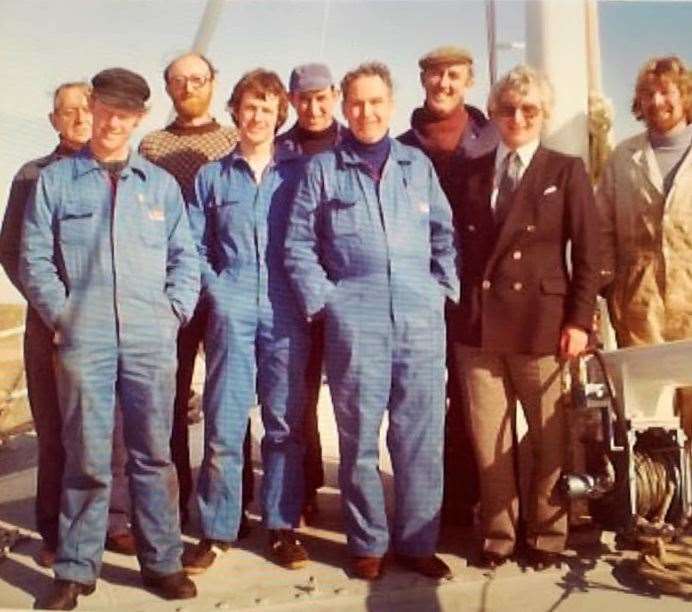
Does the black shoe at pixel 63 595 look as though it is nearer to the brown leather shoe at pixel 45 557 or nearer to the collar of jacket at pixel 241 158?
the brown leather shoe at pixel 45 557

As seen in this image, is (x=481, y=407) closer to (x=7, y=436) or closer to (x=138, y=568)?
(x=138, y=568)

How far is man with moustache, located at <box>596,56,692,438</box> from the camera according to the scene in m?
2.12

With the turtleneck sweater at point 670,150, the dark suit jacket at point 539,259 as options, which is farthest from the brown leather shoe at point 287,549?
the turtleneck sweater at point 670,150

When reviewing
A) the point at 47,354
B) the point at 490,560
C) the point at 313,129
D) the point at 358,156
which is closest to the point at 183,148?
the point at 313,129

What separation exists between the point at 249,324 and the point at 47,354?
0.43m

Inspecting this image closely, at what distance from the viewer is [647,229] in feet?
7.09

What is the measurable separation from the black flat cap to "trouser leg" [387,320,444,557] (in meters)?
0.70

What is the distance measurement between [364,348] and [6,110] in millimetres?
855

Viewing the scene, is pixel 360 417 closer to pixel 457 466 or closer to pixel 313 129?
pixel 457 466

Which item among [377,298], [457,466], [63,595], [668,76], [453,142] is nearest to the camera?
[63,595]

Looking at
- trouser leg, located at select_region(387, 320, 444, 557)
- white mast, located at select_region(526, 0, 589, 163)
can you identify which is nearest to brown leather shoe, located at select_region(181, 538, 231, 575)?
trouser leg, located at select_region(387, 320, 444, 557)

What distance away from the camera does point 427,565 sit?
203cm

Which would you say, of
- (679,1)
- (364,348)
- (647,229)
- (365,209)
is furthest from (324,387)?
(679,1)

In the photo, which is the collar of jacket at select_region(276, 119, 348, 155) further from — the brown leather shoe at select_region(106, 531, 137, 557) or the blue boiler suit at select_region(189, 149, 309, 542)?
the brown leather shoe at select_region(106, 531, 137, 557)
